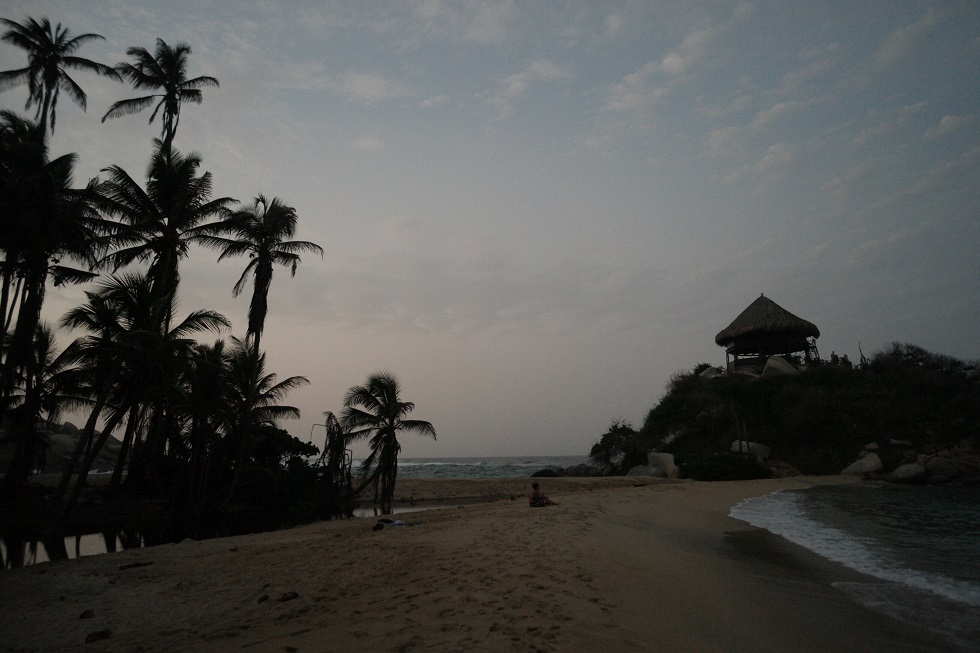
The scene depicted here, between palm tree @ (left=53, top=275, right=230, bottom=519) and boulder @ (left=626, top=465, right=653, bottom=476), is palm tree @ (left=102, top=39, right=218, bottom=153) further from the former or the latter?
boulder @ (left=626, top=465, right=653, bottom=476)

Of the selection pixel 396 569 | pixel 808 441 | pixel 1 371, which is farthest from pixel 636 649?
pixel 808 441

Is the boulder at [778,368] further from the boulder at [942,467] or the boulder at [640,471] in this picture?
the boulder at [640,471]

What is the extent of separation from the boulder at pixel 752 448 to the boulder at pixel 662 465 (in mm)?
3492

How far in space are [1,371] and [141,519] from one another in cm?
794

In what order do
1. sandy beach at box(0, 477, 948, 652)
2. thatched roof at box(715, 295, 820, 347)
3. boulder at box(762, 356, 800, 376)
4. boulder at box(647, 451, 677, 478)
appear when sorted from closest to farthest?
sandy beach at box(0, 477, 948, 652) → boulder at box(647, 451, 677, 478) → boulder at box(762, 356, 800, 376) → thatched roof at box(715, 295, 820, 347)

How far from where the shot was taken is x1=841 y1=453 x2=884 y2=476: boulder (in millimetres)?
26163

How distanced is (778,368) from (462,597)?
3588 cm

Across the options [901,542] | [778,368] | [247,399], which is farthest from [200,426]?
[778,368]

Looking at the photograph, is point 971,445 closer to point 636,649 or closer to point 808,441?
point 808,441

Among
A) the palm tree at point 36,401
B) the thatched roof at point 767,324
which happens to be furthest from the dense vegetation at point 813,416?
the palm tree at point 36,401

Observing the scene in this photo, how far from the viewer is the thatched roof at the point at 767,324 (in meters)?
36.4

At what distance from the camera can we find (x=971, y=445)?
25.8m

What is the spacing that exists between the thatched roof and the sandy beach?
29.6 metres

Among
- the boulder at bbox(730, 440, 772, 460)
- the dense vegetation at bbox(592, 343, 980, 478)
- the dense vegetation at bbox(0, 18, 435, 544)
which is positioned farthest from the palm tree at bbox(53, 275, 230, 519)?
the boulder at bbox(730, 440, 772, 460)
